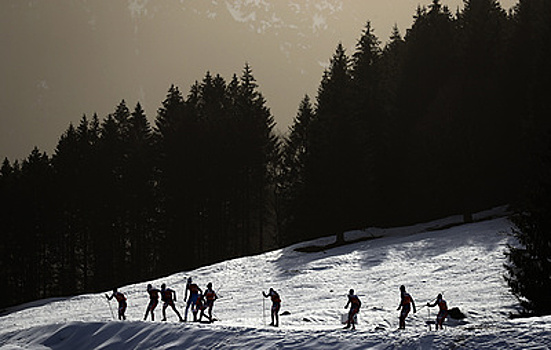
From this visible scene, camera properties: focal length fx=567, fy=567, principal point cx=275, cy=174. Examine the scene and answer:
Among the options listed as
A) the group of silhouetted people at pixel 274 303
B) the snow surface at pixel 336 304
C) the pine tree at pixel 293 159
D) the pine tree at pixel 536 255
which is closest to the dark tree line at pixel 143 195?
the pine tree at pixel 293 159

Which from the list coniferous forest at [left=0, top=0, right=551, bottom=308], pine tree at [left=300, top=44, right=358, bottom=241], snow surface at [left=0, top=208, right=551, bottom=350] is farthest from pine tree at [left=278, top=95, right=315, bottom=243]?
snow surface at [left=0, top=208, right=551, bottom=350]

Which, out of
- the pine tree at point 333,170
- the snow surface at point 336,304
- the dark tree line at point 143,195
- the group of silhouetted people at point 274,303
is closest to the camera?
the snow surface at point 336,304

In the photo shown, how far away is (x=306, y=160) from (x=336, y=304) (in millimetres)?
22958

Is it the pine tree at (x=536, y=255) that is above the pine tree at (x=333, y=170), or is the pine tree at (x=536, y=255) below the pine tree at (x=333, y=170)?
below

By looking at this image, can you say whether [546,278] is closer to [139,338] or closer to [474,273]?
[474,273]

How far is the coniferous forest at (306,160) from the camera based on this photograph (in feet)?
150

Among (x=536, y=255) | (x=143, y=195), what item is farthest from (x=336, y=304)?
(x=143, y=195)

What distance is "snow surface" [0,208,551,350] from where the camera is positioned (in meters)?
15.1

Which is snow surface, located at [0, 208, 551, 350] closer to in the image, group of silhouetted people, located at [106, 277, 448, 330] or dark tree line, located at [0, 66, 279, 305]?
group of silhouetted people, located at [106, 277, 448, 330]

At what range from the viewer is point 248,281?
3553 cm

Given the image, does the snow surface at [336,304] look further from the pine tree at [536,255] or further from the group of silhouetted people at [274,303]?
the pine tree at [536,255]

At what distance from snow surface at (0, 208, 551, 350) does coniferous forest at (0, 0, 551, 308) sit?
13.5ft

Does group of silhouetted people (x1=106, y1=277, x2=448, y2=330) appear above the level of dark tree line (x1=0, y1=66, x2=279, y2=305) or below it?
below

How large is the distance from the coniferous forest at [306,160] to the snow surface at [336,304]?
413 centimetres
